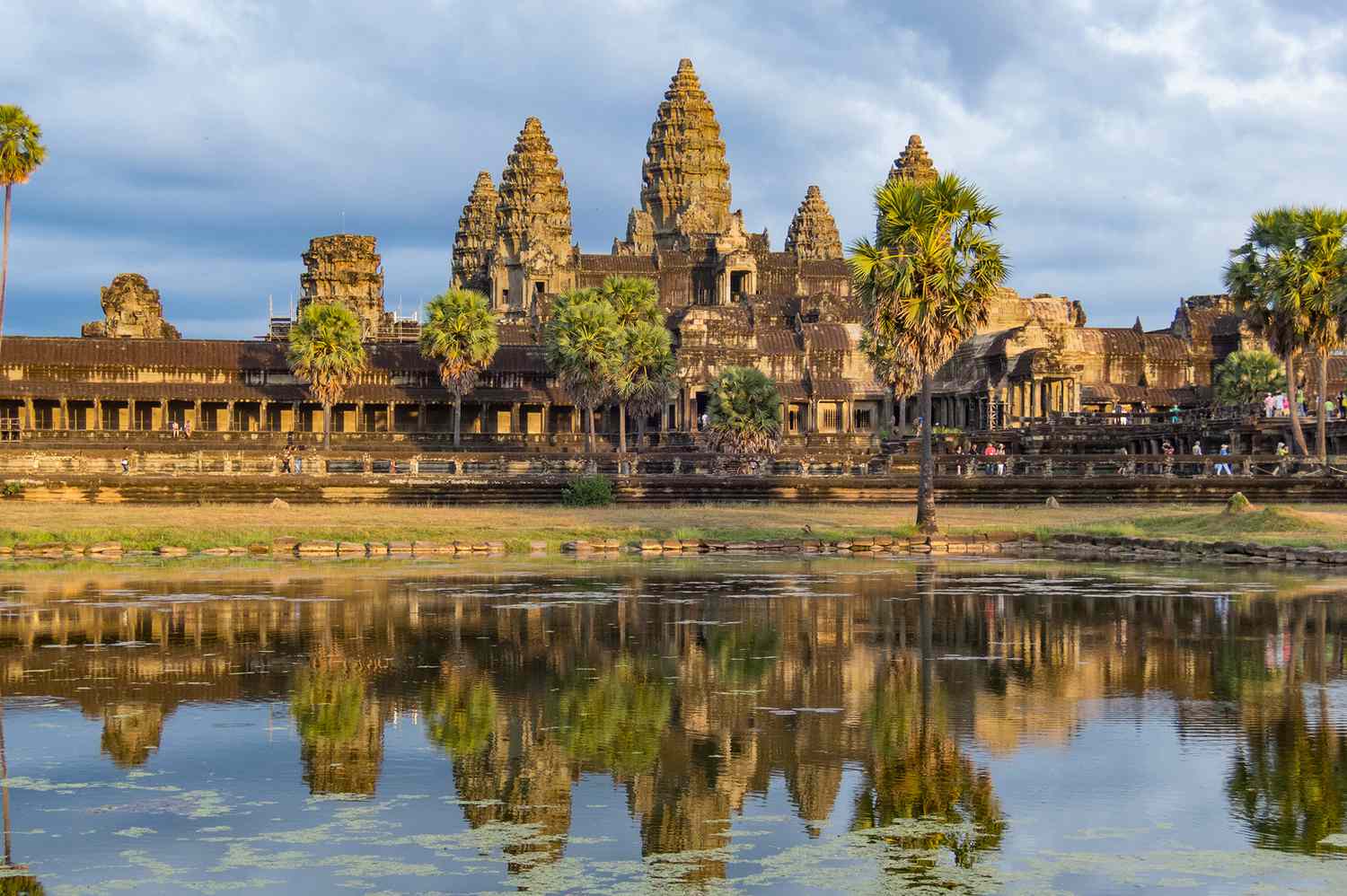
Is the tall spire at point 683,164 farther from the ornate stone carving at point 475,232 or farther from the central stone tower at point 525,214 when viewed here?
the ornate stone carving at point 475,232

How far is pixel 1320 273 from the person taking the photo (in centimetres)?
6162

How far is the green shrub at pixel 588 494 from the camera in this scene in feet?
178

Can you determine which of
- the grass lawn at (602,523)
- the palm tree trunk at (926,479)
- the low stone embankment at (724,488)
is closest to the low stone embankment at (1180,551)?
the grass lawn at (602,523)

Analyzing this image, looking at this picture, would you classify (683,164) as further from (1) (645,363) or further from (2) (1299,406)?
(2) (1299,406)

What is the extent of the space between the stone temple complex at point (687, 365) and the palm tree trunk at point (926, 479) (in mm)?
43479

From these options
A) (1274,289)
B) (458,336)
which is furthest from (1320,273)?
(458,336)

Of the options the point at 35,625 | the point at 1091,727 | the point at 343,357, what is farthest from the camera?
the point at 343,357

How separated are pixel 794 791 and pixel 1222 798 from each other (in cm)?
327

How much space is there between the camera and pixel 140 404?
97062 millimetres

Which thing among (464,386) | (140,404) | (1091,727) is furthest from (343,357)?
(1091,727)

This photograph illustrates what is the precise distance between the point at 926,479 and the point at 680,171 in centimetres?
9544

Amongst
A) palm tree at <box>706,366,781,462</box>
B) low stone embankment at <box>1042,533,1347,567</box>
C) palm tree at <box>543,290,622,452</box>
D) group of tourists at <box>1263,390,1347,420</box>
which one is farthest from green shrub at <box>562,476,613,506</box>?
group of tourists at <box>1263,390,1347,420</box>

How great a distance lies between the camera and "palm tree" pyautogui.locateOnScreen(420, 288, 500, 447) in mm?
86750

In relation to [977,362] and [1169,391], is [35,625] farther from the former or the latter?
Answer: [1169,391]
